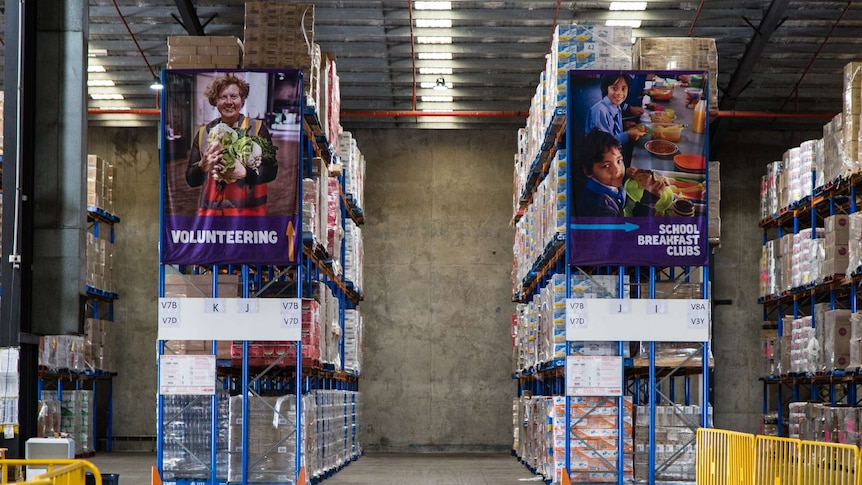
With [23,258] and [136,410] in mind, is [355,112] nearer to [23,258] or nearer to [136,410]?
[136,410]

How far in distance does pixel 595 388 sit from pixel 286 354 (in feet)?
11.7

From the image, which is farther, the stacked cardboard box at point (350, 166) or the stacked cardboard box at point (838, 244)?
the stacked cardboard box at point (350, 166)

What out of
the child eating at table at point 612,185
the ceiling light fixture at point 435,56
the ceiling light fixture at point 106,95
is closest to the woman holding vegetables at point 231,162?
the child eating at table at point 612,185

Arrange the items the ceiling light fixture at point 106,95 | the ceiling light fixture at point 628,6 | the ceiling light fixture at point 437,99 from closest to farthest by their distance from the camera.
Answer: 1. the ceiling light fixture at point 628,6
2. the ceiling light fixture at point 106,95
3. the ceiling light fixture at point 437,99

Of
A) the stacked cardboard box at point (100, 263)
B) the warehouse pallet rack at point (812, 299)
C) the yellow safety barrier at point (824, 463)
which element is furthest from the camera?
the stacked cardboard box at point (100, 263)

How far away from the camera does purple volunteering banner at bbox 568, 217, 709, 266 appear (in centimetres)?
1280

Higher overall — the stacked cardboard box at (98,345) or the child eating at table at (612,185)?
the child eating at table at (612,185)

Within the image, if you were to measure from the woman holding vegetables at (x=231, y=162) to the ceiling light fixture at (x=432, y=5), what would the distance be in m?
6.09

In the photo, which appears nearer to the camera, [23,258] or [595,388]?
[23,258]

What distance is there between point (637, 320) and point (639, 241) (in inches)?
33.7

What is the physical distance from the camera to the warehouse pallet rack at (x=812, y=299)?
709 inches

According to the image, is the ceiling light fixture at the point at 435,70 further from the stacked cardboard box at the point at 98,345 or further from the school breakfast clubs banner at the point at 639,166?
the school breakfast clubs banner at the point at 639,166

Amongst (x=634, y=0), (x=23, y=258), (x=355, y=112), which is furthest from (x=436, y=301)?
(x=23, y=258)

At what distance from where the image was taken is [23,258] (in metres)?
11.5
